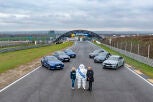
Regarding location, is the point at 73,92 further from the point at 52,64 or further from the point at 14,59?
the point at 14,59

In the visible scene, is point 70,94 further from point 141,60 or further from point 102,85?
point 141,60

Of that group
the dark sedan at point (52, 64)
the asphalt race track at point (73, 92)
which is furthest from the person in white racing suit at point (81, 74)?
the dark sedan at point (52, 64)

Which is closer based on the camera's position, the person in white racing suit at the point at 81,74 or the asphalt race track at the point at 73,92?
the asphalt race track at the point at 73,92

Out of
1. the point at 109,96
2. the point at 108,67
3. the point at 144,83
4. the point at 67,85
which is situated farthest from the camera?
the point at 108,67

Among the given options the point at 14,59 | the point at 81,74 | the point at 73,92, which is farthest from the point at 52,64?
the point at 14,59

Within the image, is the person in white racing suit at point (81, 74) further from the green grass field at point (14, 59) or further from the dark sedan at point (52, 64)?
the green grass field at point (14, 59)

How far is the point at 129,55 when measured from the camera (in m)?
53.5

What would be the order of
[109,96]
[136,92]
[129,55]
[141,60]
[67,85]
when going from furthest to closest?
1. [129,55]
2. [141,60]
3. [67,85]
4. [136,92]
5. [109,96]

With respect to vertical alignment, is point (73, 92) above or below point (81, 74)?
below

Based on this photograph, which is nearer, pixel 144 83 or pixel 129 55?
pixel 144 83

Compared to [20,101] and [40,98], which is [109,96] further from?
[20,101]

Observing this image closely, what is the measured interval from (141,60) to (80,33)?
147 m

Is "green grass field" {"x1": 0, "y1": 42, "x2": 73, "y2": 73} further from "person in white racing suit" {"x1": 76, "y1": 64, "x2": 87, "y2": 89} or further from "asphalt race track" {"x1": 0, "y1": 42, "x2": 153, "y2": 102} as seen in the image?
"person in white racing suit" {"x1": 76, "y1": 64, "x2": 87, "y2": 89}

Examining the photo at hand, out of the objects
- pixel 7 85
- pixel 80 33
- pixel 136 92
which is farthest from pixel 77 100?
pixel 80 33
